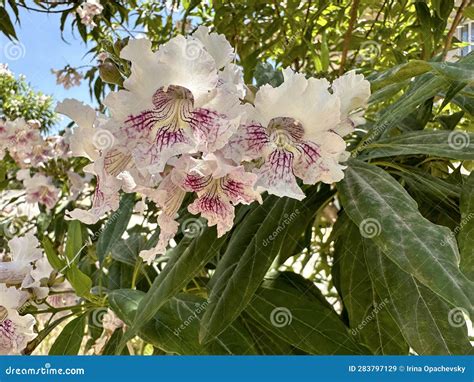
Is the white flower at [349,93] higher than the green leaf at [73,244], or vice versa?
the white flower at [349,93]

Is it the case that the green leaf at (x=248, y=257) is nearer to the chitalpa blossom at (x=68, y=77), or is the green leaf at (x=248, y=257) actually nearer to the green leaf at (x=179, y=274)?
the green leaf at (x=179, y=274)

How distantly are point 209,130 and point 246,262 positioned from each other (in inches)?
9.1

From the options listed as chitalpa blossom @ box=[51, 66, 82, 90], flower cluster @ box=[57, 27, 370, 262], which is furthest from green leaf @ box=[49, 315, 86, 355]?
chitalpa blossom @ box=[51, 66, 82, 90]

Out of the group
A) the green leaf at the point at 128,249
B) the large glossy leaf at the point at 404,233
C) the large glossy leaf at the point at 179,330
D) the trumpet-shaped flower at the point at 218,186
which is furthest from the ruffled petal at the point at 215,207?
the green leaf at the point at 128,249

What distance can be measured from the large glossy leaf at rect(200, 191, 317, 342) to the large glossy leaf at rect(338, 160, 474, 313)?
0.35ft

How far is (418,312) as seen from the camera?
1.74 ft

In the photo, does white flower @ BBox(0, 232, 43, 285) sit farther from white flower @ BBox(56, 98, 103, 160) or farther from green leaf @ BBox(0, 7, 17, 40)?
green leaf @ BBox(0, 7, 17, 40)

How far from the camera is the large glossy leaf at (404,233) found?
38cm

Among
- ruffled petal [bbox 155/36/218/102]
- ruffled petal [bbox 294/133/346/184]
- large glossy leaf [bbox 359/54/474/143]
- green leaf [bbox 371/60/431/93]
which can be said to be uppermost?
large glossy leaf [bbox 359/54/474/143]

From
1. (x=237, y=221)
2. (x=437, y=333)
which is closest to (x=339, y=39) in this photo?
(x=237, y=221)

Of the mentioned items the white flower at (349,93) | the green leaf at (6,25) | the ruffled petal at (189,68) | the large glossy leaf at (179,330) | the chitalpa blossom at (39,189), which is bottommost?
the large glossy leaf at (179,330)

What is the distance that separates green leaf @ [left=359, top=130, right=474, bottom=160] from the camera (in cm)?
52

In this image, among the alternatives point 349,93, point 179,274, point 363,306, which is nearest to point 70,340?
point 179,274

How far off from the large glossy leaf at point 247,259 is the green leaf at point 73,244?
6.6 inches
